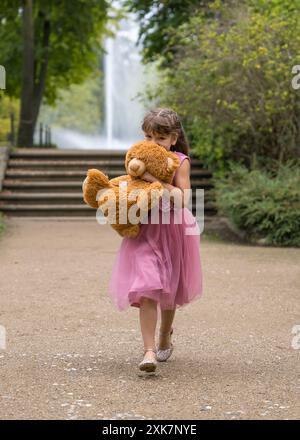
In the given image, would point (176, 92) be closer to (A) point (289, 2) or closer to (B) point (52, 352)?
(A) point (289, 2)

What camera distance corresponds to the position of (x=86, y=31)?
22.8 metres

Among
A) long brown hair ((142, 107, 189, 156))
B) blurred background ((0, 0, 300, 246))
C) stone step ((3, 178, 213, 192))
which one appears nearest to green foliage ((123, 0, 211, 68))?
blurred background ((0, 0, 300, 246))

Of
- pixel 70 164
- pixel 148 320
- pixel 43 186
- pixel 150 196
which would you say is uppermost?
pixel 150 196

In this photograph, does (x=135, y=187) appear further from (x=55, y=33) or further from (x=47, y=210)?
(x=55, y=33)

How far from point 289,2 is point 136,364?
1125cm

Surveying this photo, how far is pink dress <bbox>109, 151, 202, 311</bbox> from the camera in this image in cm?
511

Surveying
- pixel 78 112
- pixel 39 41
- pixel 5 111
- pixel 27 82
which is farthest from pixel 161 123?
pixel 78 112

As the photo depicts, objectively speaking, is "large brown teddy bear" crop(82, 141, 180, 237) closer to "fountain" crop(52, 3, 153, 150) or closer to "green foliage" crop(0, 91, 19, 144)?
"green foliage" crop(0, 91, 19, 144)

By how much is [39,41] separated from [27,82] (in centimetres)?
285

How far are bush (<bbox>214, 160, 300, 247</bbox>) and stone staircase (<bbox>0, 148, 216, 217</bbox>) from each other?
2.46 meters

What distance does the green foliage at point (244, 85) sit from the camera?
45.8 feet

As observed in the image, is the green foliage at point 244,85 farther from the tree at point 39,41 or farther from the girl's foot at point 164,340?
the girl's foot at point 164,340

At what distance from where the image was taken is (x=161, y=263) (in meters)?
5.21
